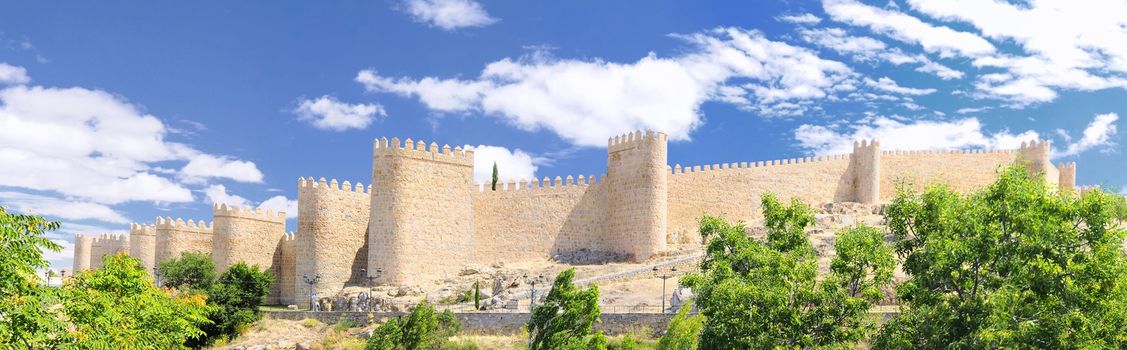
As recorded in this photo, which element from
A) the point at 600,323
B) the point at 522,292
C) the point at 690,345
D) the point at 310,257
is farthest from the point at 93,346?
the point at 310,257

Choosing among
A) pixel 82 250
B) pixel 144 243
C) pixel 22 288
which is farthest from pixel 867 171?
pixel 82 250

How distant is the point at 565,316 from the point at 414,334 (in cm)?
495

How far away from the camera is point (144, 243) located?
50062 millimetres

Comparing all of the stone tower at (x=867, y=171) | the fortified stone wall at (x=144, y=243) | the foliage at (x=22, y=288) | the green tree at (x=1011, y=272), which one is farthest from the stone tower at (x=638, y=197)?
the foliage at (x=22, y=288)

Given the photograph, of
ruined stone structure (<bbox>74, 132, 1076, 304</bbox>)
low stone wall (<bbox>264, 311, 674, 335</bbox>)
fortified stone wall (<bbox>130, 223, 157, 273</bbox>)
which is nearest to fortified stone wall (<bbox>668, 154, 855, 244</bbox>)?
ruined stone structure (<bbox>74, 132, 1076, 304</bbox>)

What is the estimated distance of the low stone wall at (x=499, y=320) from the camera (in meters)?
28.2

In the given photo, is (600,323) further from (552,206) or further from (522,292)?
(552,206)

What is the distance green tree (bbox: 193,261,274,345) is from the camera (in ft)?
113

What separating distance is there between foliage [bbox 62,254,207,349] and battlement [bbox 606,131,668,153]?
2114 cm

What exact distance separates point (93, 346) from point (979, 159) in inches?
1698

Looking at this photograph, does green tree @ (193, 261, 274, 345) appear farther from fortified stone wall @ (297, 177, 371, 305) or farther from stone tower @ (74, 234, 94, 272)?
stone tower @ (74, 234, 94, 272)

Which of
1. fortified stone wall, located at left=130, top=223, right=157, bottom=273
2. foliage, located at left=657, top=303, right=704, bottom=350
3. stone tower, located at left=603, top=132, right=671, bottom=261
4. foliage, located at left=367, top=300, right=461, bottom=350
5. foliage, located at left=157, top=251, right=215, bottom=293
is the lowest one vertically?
foliage, located at left=367, top=300, right=461, bottom=350

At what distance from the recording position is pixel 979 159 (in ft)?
159

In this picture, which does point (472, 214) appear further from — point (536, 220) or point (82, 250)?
point (82, 250)
